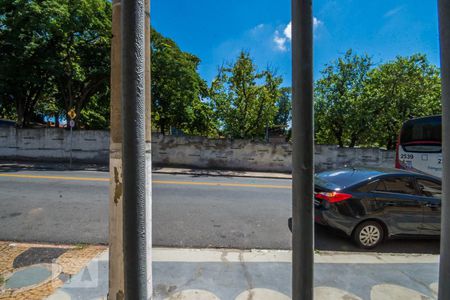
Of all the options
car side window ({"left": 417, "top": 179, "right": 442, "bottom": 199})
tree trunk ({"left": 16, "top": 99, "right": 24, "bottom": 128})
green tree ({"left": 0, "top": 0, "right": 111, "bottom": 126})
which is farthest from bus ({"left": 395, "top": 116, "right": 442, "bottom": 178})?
tree trunk ({"left": 16, "top": 99, "right": 24, "bottom": 128})

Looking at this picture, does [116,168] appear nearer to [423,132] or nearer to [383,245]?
[383,245]

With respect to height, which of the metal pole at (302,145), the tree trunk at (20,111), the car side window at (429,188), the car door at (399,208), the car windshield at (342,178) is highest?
the tree trunk at (20,111)

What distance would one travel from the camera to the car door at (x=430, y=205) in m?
5.08

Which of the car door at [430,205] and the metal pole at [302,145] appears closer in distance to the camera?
the metal pole at [302,145]

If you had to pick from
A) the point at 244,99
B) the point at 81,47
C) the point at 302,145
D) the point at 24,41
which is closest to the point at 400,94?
the point at 244,99

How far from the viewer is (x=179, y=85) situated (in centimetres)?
1684

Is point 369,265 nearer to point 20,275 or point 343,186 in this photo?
point 343,186

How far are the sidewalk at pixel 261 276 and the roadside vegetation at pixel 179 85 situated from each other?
13.9 m

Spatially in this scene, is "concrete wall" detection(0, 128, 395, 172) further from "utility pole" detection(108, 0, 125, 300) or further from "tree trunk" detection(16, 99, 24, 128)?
"utility pole" detection(108, 0, 125, 300)

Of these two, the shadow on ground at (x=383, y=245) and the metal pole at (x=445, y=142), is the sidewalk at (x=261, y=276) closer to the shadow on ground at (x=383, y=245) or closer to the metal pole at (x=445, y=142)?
the shadow on ground at (x=383, y=245)

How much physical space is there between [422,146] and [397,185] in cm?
318

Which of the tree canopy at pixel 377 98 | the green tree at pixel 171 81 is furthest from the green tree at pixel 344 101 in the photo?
the green tree at pixel 171 81

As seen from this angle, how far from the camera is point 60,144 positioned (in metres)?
16.2

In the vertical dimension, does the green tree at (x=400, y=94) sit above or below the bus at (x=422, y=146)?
above
